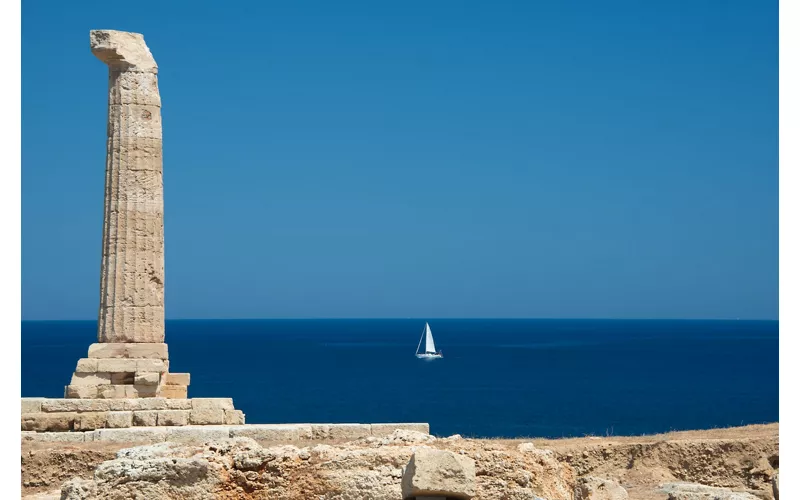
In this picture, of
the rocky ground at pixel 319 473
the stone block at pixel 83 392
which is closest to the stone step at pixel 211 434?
the stone block at pixel 83 392

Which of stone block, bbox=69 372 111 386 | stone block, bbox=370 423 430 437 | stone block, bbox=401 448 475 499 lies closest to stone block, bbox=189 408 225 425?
stone block, bbox=69 372 111 386

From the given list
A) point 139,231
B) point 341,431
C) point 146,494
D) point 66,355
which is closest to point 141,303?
point 139,231

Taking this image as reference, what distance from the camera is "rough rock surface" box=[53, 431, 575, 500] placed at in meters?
8.84

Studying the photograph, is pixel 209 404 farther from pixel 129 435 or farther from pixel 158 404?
pixel 129 435

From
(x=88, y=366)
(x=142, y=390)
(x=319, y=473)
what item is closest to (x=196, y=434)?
(x=142, y=390)

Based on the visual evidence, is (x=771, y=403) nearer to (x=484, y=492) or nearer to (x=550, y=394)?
(x=550, y=394)

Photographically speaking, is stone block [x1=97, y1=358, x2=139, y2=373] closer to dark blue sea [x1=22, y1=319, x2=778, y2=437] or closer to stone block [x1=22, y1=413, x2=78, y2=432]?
stone block [x1=22, y1=413, x2=78, y2=432]

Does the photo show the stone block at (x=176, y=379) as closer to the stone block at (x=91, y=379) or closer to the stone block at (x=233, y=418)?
the stone block at (x=91, y=379)

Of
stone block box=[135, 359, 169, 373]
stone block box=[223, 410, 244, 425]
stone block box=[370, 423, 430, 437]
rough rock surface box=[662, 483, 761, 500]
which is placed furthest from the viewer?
stone block box=[135, 359, 169, 373]

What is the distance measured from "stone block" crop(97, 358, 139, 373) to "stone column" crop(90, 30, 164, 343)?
0.43m

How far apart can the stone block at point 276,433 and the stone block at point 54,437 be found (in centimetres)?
204

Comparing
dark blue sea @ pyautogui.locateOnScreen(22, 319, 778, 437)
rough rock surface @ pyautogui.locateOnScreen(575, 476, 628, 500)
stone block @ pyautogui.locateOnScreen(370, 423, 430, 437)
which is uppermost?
dark blue sea @ pyautogui.locateOnScreen(22, 319, 778, 437)

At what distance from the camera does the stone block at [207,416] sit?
15297mm

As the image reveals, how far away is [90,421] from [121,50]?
5.68m
